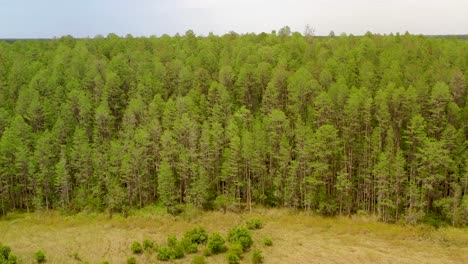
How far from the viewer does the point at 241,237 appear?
50.4 meters

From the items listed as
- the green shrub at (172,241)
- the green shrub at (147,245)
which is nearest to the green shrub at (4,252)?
the green shrub at (147,245)

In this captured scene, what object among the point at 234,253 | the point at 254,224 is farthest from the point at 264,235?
the point at 234,253

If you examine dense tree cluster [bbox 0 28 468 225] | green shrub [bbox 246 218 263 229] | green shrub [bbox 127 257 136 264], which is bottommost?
green shrub [bbox 127 257 136 264]

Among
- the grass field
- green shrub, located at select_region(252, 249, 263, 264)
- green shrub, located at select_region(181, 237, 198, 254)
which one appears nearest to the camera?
green shrub, located at select_region(252, 249, 263, 264)

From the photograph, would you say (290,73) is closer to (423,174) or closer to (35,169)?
(423,174)

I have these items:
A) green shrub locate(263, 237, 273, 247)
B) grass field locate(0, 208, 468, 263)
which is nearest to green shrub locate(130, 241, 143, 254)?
grass field locate(0, 208, 468, 263)

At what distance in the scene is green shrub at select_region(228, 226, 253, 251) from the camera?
5000 cm

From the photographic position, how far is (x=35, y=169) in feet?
213

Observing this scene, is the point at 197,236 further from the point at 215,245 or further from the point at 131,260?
the point at 131,260

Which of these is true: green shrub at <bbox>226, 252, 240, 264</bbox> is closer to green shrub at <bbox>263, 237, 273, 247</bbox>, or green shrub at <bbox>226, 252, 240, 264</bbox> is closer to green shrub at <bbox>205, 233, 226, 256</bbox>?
green shrub at <bbox>205, 233, 226, 256</bbox>

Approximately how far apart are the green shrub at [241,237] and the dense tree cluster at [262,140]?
Result: 1242cm

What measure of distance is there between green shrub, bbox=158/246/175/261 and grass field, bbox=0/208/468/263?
913 millimetres

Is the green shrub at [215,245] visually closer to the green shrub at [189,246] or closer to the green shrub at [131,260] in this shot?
the green shrub at [189,246]

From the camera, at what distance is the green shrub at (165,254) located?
47219 millimetres
